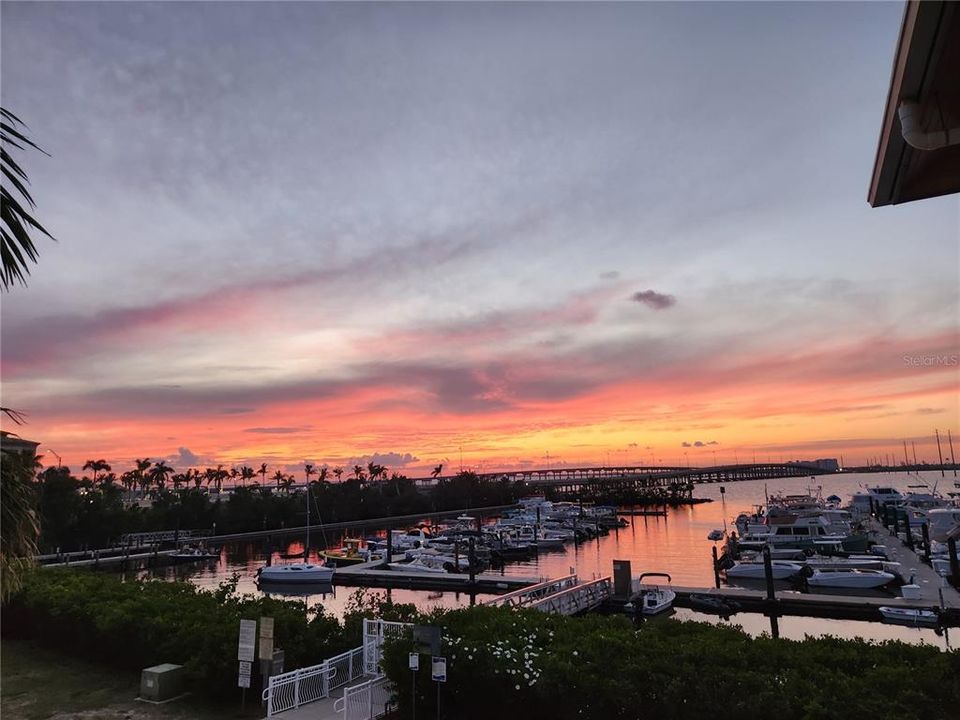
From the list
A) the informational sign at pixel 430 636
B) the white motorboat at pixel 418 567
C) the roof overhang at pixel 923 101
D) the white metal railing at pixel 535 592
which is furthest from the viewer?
the white motorboat at pixel 418 567

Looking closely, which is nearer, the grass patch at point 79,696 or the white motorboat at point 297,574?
the grass patch at point 79,696

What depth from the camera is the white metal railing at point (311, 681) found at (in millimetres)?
15711

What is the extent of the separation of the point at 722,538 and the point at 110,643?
72.1 m

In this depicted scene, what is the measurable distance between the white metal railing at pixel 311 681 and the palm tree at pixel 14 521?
8.99m

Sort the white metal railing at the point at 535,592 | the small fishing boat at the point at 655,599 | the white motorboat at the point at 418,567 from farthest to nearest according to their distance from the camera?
the white motorboat at the point at 418,567, the small fishing boat at the point at 655,599, the white metal railing at the point at 535,592

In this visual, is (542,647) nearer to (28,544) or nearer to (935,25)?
(28,544)

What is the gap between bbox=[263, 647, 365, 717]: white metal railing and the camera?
15711 millimetres

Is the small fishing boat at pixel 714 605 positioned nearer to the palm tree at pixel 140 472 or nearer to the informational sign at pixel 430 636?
the informational sign at pixel 430 636

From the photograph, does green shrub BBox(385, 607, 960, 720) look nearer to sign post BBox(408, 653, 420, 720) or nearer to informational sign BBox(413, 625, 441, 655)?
sign post BBox(408, 653, 420, 720)

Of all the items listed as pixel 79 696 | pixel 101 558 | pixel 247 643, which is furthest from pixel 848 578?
pixel 101 558

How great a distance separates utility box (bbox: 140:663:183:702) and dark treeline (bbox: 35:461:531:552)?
23.6 meters

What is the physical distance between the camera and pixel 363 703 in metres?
15.8

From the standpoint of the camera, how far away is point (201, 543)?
80125 mm

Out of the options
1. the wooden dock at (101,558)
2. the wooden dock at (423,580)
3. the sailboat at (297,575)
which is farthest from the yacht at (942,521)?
the wooden dock at (101,558)
